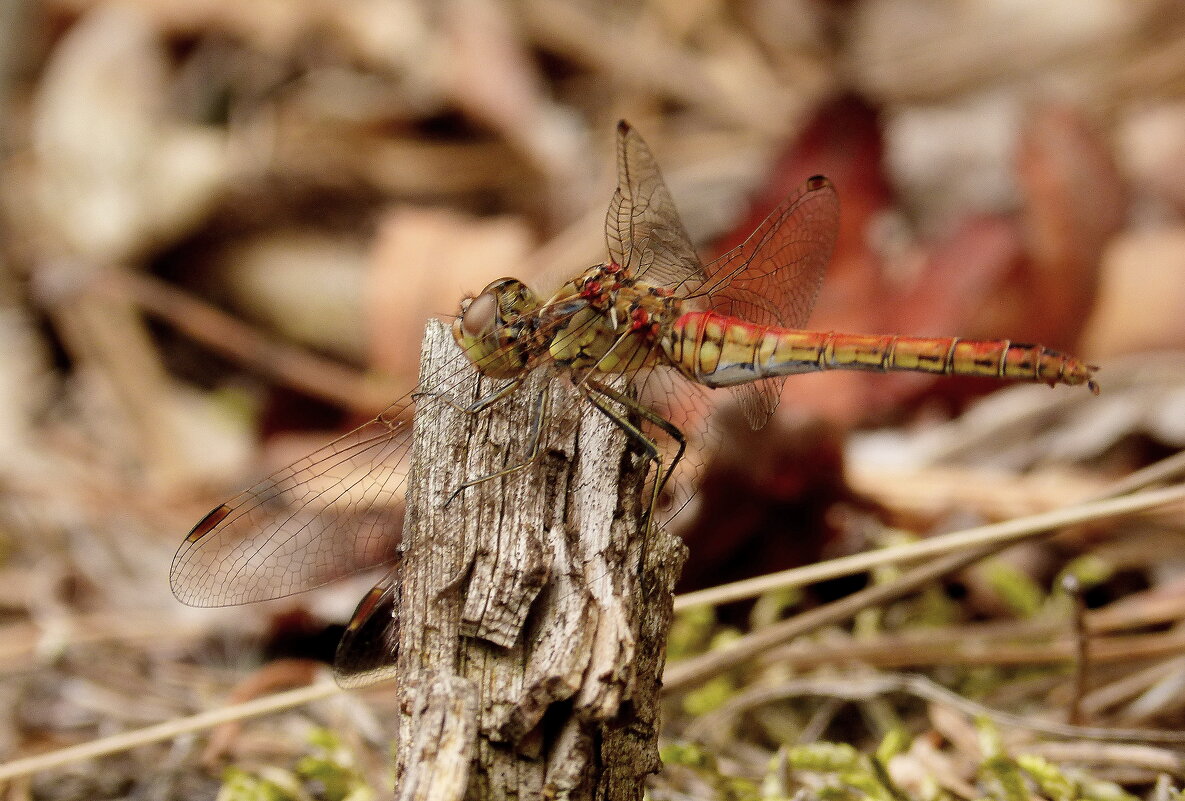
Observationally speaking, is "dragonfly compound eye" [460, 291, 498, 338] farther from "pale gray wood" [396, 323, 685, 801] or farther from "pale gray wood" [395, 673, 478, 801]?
"pale gray wood" [395, 673, 478, 801]

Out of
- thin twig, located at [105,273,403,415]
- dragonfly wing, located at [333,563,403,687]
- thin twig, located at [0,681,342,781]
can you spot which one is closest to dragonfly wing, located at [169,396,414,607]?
dragonfly wing, located at [333,563,403,687]

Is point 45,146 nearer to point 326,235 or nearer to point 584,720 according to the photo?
point 326,235

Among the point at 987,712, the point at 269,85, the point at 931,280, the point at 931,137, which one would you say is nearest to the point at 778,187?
the point at 931,280

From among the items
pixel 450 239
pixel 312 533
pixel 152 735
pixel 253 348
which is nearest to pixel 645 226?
pixel 312 533

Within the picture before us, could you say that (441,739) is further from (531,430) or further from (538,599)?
(531,430)

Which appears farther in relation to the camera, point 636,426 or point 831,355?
point 831,355

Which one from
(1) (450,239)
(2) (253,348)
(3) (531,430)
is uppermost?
(1) (450,239)

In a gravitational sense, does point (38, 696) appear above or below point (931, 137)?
below
